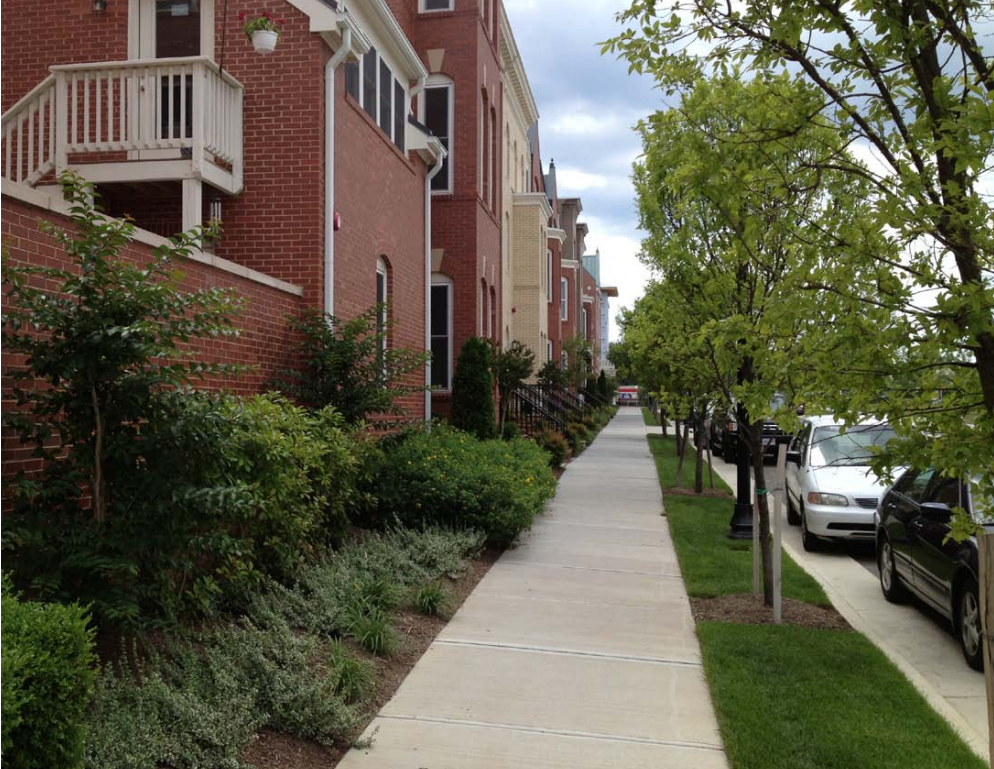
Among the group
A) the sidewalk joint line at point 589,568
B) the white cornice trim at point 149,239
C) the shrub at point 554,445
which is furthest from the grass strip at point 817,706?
the shrub at point 554,445

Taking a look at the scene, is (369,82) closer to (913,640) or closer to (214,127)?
(214,127)

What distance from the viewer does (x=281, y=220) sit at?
10094 millimetres

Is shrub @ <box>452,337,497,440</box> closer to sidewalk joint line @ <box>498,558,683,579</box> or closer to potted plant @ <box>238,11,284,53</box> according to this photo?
sidewalk joint line @ <box>498,558,683,579</box>

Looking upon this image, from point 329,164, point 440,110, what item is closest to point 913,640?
point 329,164

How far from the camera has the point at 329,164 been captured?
10.1 m

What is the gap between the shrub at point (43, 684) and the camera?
2.99 metres

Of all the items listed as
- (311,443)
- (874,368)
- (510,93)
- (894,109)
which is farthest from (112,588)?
(510,93)

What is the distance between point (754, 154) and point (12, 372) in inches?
151

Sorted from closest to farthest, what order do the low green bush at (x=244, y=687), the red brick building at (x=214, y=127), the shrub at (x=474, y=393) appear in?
the low green bush at (x=244, y=687), the red brick building at (x=214, y=127), the shrub at (x=474, y=393)

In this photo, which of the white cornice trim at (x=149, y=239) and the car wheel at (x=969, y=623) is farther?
the car wheel at (x=969, y=623)

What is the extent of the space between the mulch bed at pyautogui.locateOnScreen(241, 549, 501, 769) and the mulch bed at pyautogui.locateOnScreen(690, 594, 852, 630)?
2099 mm

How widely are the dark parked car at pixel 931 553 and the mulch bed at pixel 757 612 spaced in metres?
0.75

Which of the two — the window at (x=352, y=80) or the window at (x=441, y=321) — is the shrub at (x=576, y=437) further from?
the window at (x=352, y=80)

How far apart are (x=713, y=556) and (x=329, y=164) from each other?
610 cm
